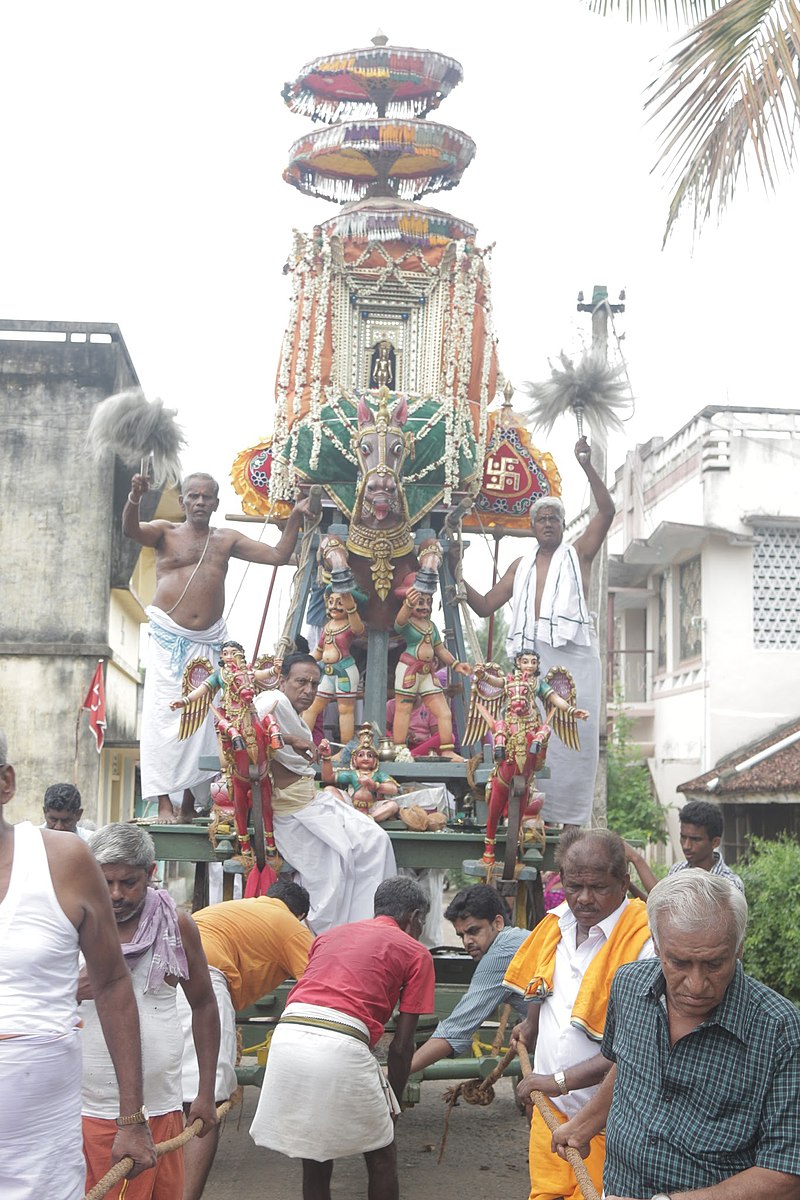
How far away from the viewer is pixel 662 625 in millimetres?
21344

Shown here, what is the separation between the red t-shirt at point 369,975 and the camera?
4453 millimetres

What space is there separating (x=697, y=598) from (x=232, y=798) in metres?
13.5

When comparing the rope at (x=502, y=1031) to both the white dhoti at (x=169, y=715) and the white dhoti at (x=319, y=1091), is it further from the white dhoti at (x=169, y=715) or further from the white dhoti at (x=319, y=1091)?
the white dhoti at (x=169, y=715)

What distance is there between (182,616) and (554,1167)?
5038 millimetres

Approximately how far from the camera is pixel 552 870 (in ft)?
24.2

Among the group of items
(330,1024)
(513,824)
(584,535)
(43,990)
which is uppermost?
(584,535)

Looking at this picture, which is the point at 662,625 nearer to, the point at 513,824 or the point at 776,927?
the point at 776,927

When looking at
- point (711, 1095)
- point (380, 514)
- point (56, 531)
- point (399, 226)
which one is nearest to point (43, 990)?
point (711, 1095)

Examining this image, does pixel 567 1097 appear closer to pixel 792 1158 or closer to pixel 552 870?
pixel 792 1158

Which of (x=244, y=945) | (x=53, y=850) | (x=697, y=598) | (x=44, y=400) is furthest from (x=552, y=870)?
(x=44, y=400)

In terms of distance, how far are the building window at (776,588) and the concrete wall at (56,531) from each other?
8742mm

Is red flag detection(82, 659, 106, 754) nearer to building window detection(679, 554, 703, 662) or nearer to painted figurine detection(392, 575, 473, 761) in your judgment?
building window detection(679, 554, 703, 662)

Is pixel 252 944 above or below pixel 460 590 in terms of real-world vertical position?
below

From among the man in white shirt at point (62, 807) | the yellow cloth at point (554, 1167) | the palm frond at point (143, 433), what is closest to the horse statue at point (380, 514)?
the palm frond at point (143, 433)
